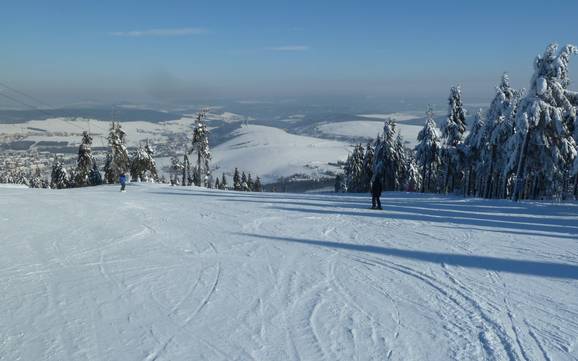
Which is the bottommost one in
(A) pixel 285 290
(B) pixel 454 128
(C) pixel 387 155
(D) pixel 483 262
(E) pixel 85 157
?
(A) pixel 285 290

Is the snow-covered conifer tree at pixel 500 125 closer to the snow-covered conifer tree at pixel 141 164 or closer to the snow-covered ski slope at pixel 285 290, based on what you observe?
the snow-covered ski slope at pixel 285 290

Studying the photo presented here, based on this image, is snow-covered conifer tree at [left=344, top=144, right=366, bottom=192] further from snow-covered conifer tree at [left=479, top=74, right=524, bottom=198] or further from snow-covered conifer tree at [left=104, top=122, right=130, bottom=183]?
snow-covered conifer tree at [left=104, top=122, right=130, bottom=183]

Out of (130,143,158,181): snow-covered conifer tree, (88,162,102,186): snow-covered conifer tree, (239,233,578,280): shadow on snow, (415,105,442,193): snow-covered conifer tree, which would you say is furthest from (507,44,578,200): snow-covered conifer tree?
(88,162,102,186): snow-covered conifer tree

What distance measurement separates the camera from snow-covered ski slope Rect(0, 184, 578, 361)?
586 cm

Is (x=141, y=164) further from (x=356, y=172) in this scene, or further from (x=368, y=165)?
(x=368, y=165)

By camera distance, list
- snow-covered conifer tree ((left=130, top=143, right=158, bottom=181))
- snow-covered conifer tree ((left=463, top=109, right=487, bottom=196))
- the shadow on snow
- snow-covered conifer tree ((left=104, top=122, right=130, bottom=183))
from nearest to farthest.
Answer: the shadow on snow → snow-covered conifer tree ((left=463, top=109, right=487, bottom=196)) → snow-covered conifer tree ((left=104, top=122, right=130, bottom=183)) → snow-covered conifer tree ((left=130, top=143, right=158, bottom=181))

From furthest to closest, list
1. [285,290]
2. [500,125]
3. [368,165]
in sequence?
[368,165]
[500,125]
[285,290]

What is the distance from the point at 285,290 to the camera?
8062mm

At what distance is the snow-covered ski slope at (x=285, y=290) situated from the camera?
5855 mm

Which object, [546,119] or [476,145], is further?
[476,145]

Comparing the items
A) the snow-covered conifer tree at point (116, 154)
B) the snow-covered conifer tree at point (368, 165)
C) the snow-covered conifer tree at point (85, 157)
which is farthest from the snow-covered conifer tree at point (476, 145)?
the snow-covered conifer tree at point (85, 157)

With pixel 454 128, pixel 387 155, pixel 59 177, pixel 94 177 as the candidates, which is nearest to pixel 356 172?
pixel 387 155

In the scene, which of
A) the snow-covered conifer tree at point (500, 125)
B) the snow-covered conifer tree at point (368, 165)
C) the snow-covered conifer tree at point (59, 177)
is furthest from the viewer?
the snow-covered conifer tree at point (59, 177)

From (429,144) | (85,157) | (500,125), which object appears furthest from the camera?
(85,157)
